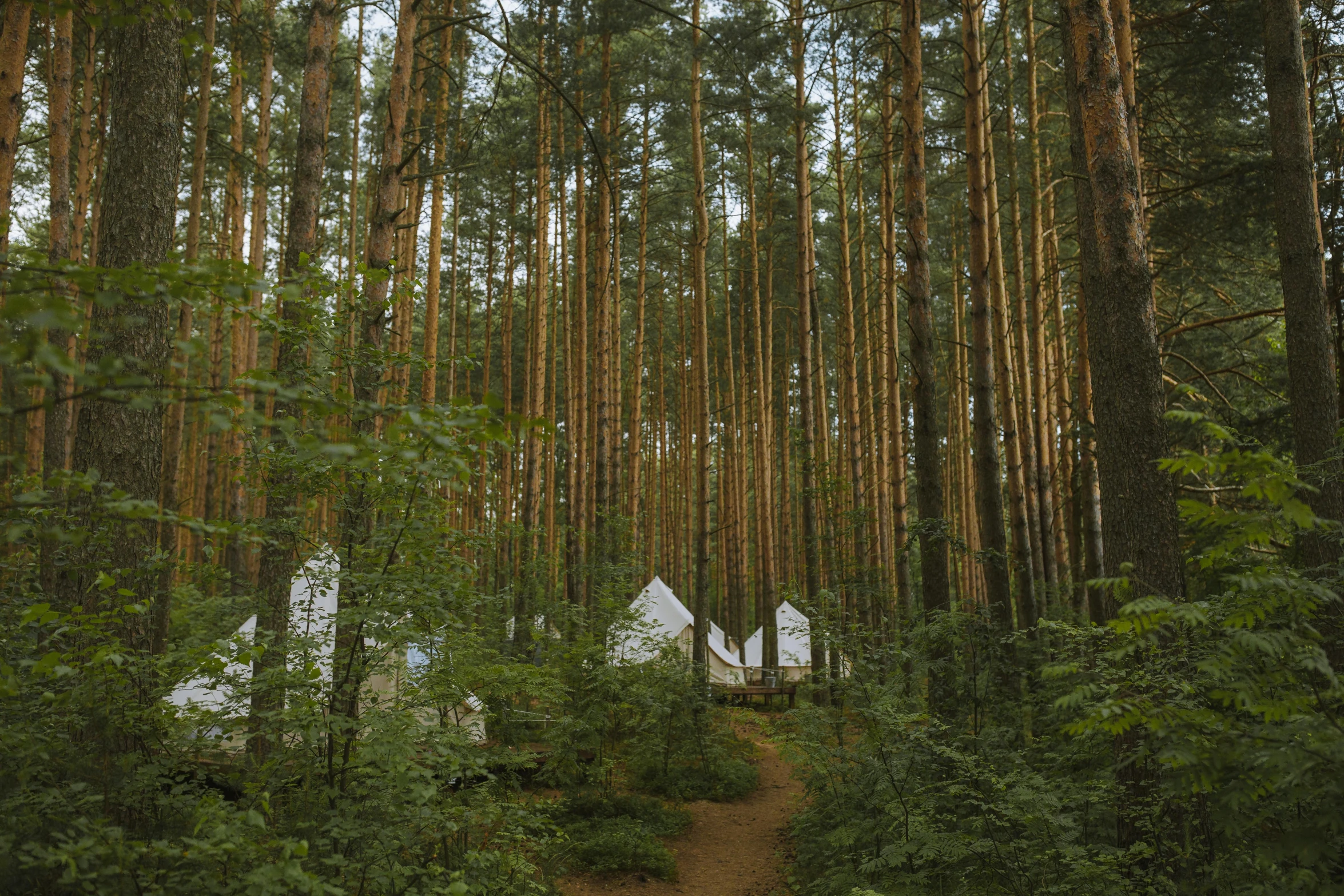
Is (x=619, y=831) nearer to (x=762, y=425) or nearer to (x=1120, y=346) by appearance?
(x=1120, y=346)

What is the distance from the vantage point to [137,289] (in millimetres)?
1938

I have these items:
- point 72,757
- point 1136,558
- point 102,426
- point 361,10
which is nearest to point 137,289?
point 72,757

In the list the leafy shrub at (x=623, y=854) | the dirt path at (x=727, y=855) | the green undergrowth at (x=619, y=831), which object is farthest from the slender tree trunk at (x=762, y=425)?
the leafy shrub at (x=623, y=854)

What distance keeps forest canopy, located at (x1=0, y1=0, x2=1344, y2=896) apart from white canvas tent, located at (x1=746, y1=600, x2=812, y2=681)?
0.81 feet

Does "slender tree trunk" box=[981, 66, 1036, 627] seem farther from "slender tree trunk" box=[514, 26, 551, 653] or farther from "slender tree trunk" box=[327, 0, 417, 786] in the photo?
"slender tree trunk" box=[514, 26, 551, 653]

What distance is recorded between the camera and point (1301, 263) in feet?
17.0

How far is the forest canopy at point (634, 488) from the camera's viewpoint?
7.63 ft

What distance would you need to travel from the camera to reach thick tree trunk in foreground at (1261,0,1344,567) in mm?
5051

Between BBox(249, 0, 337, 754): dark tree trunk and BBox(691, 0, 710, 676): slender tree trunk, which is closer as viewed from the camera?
BBox(249, 0, 337, 754): dark tree trunk

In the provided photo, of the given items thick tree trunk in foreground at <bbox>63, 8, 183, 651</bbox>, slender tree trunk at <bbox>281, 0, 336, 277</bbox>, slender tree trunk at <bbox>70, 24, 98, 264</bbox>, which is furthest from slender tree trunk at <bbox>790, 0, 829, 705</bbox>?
slender tree trunk at <bbox>70, 24, 98, 264</bbox>

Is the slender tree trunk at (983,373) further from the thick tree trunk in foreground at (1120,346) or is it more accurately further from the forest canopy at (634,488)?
the thick tree trunk in foreground at (1120,346)

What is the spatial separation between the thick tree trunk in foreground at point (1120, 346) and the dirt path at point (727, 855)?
3.37 metres

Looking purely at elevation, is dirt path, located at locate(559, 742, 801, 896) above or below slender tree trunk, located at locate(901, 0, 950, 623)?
below

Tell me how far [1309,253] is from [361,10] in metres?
16.6
